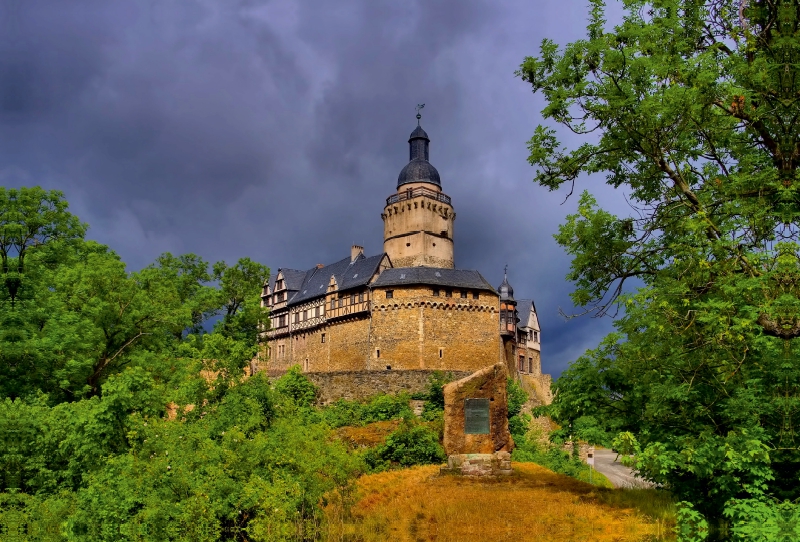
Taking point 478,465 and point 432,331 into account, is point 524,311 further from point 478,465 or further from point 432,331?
point 478,465

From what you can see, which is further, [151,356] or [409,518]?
[151,356]

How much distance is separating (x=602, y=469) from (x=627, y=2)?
27.5 metres

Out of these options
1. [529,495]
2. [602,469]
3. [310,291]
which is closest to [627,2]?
[529,495]

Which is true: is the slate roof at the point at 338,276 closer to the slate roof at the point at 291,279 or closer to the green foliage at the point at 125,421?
the slate roof at the point at 291,279

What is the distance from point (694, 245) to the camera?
11.0m

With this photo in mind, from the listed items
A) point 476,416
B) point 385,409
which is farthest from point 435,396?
point 476,416

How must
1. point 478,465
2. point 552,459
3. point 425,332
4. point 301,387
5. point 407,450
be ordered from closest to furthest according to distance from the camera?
1. point 478,465
2. point 407,450
3. point 552,459
4. point 301,387
5. point 425,332

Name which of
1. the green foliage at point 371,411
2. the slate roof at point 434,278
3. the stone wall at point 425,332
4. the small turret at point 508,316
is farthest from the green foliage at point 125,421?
the small turret at point 508,316

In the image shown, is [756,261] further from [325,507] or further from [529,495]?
[325,507]

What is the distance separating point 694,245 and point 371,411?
82.8ft

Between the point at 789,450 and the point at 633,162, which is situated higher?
the point at 633,162

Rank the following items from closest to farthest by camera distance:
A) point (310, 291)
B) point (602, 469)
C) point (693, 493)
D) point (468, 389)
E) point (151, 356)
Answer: point (693, 493) → point (468, 389) → point (151, 356) → point (602, 469) → point (310, 291)

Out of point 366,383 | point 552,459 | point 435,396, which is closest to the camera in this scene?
point 552,459

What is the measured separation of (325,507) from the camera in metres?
13.9
